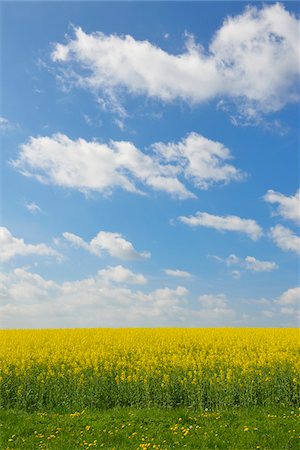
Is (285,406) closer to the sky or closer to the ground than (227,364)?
closer to the ground

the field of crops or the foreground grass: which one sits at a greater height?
the field of crops

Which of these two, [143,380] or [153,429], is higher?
[143,380]

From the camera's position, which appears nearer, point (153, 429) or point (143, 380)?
point (153, 429)

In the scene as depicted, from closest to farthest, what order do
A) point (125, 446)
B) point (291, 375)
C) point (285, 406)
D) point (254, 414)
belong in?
point (125, 446) < point (254, 414) < point (285, 406) < point (291, 375)

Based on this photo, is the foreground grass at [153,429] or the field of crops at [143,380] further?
the field of crops at [143,380]

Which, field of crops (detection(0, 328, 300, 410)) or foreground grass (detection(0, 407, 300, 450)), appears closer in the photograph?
foreground grass (detection(0, 407, 300, 450))

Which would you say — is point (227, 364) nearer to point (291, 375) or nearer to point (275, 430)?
point (291, 375)

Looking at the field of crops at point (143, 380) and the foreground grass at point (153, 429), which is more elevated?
the field of crops at point (143, 380)

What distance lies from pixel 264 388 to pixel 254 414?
2838mm

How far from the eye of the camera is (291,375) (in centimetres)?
1992

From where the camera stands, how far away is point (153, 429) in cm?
1485

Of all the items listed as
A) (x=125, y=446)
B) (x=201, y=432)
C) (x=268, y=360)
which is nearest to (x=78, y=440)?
(x=125, y=446)

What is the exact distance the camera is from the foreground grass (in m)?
13.7

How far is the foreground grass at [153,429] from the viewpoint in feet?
45.0
